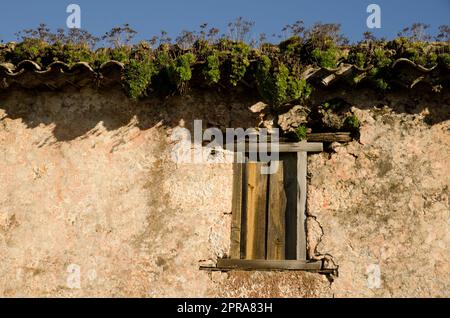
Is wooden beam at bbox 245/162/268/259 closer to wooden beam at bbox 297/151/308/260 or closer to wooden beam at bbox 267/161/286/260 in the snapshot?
wooden beam at bbox 267/161/286/260

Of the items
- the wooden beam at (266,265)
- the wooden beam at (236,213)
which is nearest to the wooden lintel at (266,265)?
the wooden beam at (266,265)

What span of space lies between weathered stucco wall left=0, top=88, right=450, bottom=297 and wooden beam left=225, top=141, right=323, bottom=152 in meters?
0.12

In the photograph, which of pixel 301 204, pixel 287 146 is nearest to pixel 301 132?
pixel 287 146

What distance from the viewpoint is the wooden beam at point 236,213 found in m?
7.40

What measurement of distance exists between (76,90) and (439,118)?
4.09 meters

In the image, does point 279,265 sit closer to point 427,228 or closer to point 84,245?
point 427,228

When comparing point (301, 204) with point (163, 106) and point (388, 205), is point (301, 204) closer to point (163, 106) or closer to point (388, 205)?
point (388, 205)

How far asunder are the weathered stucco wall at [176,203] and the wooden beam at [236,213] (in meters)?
0.08

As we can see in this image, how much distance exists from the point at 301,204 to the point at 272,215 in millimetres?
340

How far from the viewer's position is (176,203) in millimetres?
7520

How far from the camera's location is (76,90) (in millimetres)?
8016

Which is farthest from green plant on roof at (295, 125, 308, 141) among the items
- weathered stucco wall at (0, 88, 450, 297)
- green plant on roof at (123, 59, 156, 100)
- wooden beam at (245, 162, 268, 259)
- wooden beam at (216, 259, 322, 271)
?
green plant on roof at (123, 59, 156, 100)

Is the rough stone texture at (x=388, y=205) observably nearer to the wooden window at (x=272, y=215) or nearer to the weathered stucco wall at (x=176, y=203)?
the weathered stucco wall at (x=176, y=203)
